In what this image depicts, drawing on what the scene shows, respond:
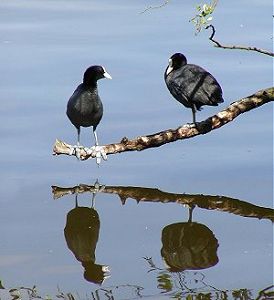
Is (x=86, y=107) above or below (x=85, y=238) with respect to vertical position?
above

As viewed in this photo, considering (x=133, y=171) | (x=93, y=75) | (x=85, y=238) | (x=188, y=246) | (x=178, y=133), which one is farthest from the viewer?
(x=93, y=75)

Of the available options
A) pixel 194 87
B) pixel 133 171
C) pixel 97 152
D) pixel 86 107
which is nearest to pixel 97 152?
pixel 97 152

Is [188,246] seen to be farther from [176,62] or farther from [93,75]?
[176,62]

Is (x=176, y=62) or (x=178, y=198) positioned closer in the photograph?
(x=178, y=198)

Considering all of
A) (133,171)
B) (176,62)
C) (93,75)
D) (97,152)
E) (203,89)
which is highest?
(176,62)

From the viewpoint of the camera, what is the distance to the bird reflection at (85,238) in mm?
6131

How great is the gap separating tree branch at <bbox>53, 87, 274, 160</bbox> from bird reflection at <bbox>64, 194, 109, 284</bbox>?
694 mm

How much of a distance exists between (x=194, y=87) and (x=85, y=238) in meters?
2.07

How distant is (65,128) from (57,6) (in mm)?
4682

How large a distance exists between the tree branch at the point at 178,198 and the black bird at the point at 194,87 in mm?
997

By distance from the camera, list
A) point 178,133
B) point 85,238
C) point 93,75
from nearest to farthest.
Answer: point 85,238 < point 178,133 < point 93,75

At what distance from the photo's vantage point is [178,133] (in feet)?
26.9

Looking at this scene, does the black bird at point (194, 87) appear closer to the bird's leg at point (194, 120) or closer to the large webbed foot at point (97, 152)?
the bird's leg at point (194, 120)

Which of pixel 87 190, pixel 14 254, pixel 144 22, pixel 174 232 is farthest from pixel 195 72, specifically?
pixel 144 22
